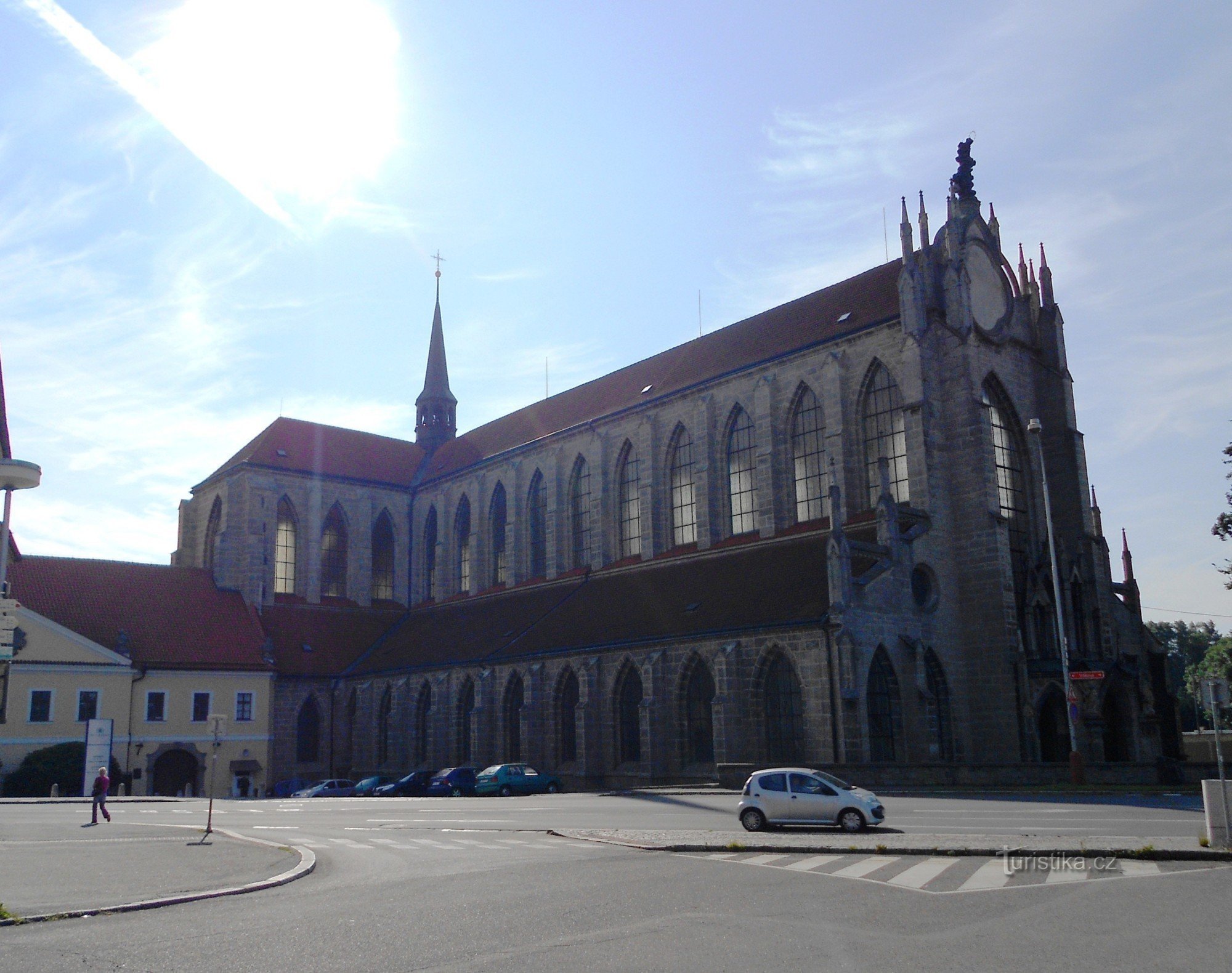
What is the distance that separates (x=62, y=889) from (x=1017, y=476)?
37.8m

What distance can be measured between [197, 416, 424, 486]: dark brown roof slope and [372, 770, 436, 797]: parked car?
78.9 ft

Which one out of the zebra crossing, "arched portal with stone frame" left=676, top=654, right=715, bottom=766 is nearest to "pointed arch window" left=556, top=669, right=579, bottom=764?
"arched portal with stone frame" left=676, top=654, right=715, bottom=766

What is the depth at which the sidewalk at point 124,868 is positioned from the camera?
13.8m

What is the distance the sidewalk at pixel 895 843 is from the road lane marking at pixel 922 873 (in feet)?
2.13

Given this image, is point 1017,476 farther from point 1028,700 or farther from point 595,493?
point 595,493

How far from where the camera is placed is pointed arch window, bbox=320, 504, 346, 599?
6569 centimetres

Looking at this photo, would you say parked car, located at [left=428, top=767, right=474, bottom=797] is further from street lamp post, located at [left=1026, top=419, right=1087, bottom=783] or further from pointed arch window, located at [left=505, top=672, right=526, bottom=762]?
street lamp post, located at [left=1026, top=419, right=1087, bottom=783]

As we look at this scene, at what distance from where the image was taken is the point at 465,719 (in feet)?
169

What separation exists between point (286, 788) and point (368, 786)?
784 cm

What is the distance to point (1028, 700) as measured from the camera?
1512 inches

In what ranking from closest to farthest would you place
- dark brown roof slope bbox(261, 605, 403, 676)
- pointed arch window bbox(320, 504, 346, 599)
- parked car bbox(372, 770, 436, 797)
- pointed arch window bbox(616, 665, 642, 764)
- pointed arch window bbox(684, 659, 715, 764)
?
pointed arch window bbox(684, 659, 715, 764) < pointed arch window bbox(616, 665, 642, 764) < parked car bbox(372, 770, 436, 797) < dark brown roof slope bbox(261, 605, 403, 676) < pointed arch window bbox(320, 504, 346, 599)

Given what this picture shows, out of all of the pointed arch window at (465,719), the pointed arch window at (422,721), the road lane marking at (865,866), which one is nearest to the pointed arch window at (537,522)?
the pointed arch window at (422,721)

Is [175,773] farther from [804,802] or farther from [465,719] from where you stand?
[804,802]

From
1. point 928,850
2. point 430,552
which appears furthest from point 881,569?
point 430,552
